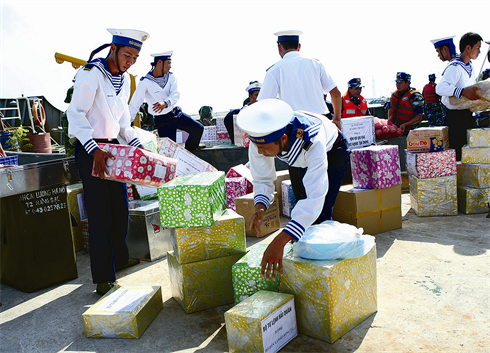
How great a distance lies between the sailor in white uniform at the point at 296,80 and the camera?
3.65 metres

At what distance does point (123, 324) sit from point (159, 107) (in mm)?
3397

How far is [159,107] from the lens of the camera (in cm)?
521

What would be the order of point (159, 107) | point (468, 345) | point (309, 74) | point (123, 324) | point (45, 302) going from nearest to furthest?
point (468, 345), point (123, 324), point (45, 302), point (309, 74), point (159, 107)

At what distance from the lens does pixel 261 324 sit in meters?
1.90

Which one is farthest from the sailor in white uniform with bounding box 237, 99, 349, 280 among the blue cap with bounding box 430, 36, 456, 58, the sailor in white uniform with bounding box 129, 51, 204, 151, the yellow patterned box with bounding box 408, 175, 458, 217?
the sailor in white uniform with bounding box 129, 51, 204, 151

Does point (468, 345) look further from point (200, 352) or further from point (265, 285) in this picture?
point (200, 352)

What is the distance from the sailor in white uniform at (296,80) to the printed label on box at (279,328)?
2.08 m

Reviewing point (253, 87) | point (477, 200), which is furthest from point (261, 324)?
point (253, 87)

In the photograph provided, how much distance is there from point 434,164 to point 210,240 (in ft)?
9.14

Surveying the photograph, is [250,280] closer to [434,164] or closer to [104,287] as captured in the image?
[104,287]

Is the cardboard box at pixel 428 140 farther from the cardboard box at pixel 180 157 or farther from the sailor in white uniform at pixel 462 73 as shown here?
the cardboard box at pixel 180 157

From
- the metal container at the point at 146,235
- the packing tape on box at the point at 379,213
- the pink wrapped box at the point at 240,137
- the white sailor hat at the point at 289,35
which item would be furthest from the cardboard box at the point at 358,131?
the metal container at the point at 146,235

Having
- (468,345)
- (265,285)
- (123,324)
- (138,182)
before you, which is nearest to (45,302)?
(123,324)

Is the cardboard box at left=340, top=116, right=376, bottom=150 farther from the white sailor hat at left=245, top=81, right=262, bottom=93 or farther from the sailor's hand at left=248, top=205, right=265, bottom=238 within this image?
the sailor's hand at left=248, top=205, right=265, bottom=238
